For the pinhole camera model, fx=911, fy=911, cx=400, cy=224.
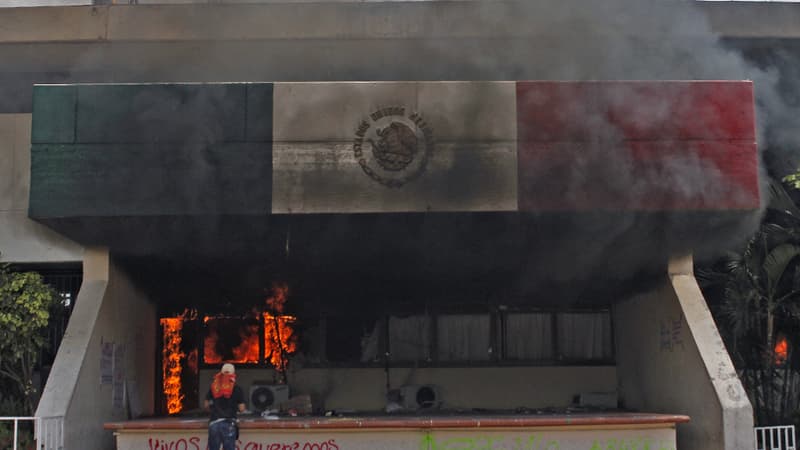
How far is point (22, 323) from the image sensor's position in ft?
41.2

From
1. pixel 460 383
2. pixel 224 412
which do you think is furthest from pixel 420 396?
pixel 224 412

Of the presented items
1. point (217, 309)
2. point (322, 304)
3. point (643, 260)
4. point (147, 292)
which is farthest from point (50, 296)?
point (643, 260)

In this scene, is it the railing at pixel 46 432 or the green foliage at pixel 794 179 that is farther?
the green foliage at pixel 794 179

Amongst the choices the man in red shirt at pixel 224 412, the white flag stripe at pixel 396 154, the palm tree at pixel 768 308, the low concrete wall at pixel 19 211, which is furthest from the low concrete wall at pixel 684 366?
the low concrete wall at pixel 19 211

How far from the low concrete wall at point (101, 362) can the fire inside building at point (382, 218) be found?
5 centimetres

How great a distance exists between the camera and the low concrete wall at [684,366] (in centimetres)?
1138

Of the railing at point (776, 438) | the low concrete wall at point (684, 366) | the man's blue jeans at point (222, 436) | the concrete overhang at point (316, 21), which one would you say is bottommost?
the railing at point (776, 438)

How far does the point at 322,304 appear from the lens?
16.4 meters

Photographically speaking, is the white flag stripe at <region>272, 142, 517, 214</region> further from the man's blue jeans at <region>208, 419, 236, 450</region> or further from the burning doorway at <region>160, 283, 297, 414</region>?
the burning doorway at <region>160, 283, 297, 414</region>

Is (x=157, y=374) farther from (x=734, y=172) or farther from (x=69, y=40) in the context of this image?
(x=734, y=172)

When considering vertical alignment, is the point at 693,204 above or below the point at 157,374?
above

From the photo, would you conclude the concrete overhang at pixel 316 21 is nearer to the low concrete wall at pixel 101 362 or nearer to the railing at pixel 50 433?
the low concrete wall at pixel 101 362

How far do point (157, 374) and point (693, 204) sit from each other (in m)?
9.07

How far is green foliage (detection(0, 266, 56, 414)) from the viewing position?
1252 cm
